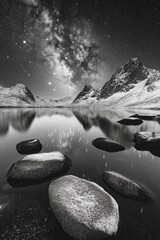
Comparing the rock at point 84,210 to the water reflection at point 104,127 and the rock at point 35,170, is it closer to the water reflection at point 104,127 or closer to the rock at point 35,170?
the rock at point 35,170

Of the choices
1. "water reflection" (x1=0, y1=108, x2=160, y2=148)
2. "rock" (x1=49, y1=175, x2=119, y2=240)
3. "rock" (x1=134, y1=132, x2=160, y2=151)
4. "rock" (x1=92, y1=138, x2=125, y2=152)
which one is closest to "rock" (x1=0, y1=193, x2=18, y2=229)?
"rock" (x1=49, y1=175, x2=119, y2=240)

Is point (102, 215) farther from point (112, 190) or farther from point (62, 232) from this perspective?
point (112, 190)

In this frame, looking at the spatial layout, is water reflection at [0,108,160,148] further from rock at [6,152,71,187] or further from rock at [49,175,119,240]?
rock at [49,175,119,240]

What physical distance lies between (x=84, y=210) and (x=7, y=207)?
324 centimetres

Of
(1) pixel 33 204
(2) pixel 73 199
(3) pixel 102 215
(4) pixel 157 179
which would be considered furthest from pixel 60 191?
(4) pixel 157 179

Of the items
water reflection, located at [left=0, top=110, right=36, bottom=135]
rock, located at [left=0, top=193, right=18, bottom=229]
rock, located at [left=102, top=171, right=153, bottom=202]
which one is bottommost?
water reflection, located at [left=0, top=110, right=36, bottom=135]

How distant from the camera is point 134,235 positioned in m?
4.56

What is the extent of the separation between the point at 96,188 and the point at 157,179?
14.1 ft

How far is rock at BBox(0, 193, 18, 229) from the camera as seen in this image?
16.4ft

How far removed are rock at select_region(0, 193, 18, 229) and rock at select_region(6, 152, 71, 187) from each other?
0.93 m

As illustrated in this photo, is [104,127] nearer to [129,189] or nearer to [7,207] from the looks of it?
[129,189]

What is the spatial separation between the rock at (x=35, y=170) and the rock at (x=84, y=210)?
1686mm

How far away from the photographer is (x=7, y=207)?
5.54m

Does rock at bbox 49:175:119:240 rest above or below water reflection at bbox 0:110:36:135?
above
